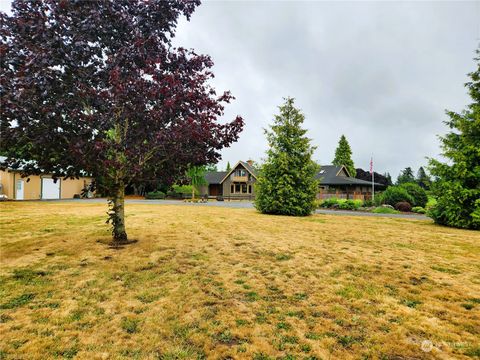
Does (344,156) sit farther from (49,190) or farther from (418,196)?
(49,190)

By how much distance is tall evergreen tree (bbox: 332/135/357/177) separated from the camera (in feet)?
195

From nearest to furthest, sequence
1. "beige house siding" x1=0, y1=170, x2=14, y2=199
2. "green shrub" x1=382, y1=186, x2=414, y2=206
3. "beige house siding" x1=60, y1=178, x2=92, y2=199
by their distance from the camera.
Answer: "green shrub" x1=382, y1=186, x2=414, y2=206 → "beige house siding" x1=0, y1=170, x2=14, y2=199 → "beige house siding" x1=60, y1=178, x2=92, y2=199

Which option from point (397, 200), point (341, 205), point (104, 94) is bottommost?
point (341, 205)

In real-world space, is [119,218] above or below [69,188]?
below

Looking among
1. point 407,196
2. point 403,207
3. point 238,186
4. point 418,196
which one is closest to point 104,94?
point 403,207

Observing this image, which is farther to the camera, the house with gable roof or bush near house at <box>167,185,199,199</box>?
bush near house at <box>167,185,199,199</box>

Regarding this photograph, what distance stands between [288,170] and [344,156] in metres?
48.0

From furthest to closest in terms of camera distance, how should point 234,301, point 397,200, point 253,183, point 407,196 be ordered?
point 253,183 → point 397,200 → point 407,196 → point 234,301

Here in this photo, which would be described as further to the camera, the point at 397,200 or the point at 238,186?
the point at 238,186

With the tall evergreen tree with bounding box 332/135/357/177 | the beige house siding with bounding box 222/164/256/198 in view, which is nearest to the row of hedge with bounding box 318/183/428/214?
the beige house siding with bounding box 222/164/256/198

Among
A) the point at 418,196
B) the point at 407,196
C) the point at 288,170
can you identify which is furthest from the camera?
the point at 418,196

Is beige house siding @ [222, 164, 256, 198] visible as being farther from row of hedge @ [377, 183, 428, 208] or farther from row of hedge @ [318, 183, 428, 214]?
row of hedge @ [377, 183, 428, 208]

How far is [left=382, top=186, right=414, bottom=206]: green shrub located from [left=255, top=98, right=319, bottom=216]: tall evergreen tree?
496 inches

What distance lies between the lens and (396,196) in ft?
82.2
